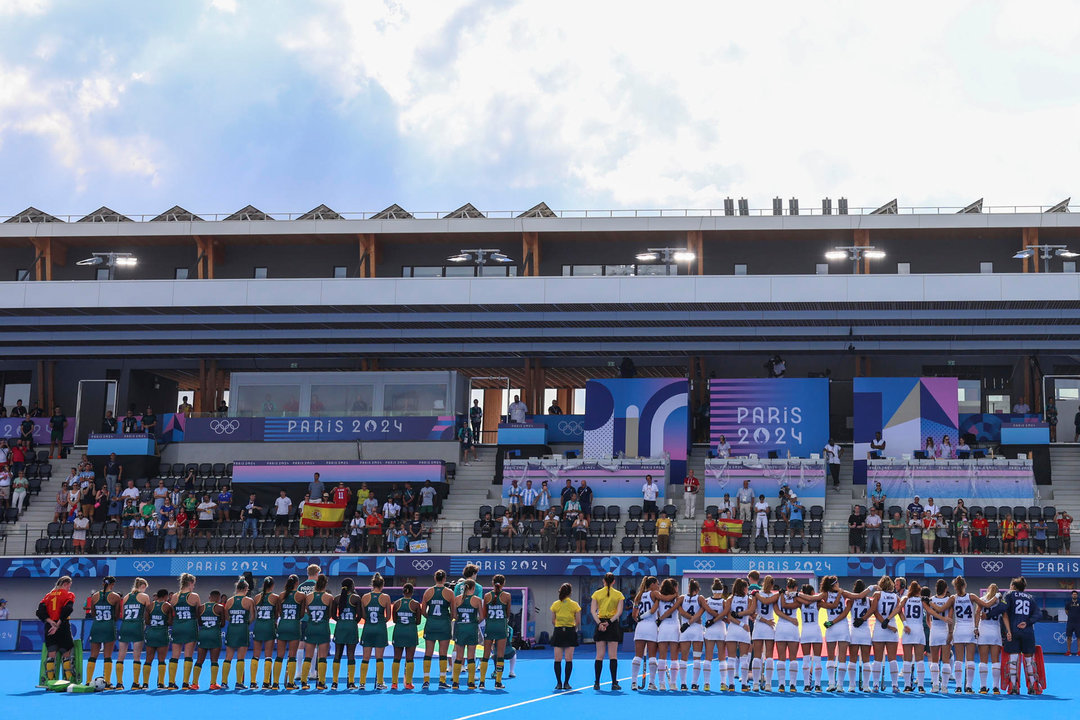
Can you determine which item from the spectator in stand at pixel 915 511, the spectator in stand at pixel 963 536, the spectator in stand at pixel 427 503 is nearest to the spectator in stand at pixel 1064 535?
the spectator in stand at pixel 963 536

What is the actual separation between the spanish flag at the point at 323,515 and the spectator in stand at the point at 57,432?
1141 cm

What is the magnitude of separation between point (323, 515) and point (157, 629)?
15411 mm

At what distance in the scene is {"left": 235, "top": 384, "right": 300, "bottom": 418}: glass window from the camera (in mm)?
38469

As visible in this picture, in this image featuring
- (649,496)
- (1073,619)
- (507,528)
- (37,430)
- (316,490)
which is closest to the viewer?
(1073,619)

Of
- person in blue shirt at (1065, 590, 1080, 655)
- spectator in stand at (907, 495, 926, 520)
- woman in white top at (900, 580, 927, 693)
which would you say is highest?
spectator in stand at (907, 495, 926, 520)

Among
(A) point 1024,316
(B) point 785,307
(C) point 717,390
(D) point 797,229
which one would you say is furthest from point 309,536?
(A) point 1024,316

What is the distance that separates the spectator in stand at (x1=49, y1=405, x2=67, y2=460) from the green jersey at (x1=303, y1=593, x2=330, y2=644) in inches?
985

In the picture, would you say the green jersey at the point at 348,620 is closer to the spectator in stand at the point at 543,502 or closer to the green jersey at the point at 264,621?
the green jersey at the point at 264,621

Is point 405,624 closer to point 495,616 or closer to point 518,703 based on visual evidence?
point 495,616

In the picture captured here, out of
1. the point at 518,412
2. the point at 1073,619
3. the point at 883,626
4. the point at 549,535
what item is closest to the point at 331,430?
the point at 518,412

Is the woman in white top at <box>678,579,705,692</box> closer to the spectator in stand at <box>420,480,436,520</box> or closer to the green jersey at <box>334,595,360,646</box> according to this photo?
the green jersey at <box>334,595,360,646</box>

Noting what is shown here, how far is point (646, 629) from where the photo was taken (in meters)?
17.8

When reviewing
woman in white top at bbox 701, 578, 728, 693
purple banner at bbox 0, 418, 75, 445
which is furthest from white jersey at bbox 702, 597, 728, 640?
purple banner at bbox 0, 418, 75, 445

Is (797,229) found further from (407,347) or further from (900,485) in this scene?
(407,347)
